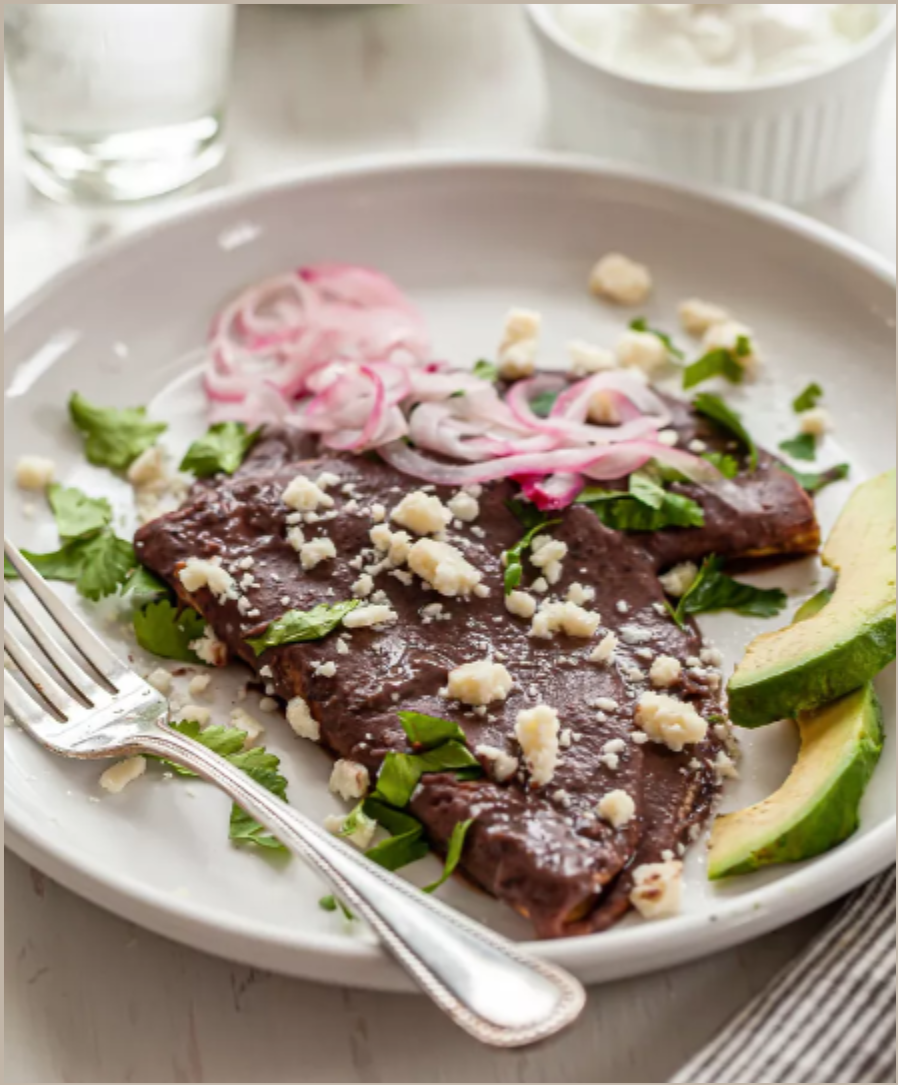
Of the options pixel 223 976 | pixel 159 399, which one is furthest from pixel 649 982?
pixel 159 399

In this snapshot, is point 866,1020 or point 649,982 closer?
point 866,1020

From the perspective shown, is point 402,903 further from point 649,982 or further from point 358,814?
point 649,982

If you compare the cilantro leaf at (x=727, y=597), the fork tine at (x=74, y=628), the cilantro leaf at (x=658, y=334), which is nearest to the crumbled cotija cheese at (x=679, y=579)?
the cilantro leaf at (x=727, y=597)

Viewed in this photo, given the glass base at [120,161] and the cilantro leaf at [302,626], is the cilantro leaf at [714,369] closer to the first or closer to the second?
the cilantro leaf at [302,626]

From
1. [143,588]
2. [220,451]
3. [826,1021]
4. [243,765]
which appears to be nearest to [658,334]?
[220,451]

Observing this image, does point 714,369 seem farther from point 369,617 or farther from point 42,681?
point 42,681

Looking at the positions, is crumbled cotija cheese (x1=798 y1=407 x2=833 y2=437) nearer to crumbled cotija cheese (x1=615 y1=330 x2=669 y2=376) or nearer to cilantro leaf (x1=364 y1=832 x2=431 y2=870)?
crumbled cotija cheese (x1=615 y1=330 x2=669 y2=376)
